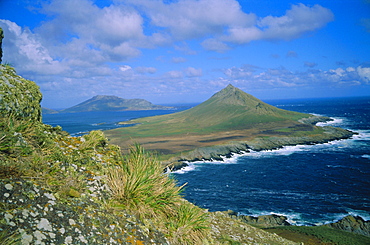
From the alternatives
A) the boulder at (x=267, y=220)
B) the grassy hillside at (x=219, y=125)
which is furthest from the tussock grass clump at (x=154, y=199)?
the grassy hillside at (x=219, y=125)

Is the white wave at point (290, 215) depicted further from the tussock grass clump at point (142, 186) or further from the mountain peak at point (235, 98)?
the mountain peak at point (235, 98)

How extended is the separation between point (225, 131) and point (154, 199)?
11402 cm

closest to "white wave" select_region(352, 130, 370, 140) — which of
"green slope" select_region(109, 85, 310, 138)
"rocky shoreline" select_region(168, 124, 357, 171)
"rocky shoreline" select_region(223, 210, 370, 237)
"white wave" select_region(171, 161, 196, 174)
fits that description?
"rocky shoreline" select_region(168, 124, 357, 171)

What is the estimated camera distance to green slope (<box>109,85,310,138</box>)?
413 ft

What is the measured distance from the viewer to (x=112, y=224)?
362 cm

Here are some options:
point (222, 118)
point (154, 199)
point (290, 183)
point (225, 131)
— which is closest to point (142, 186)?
point (154, 199)

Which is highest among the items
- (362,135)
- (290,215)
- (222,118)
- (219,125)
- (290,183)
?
(222,118)

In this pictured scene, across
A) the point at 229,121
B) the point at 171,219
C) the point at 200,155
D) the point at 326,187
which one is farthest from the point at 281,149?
the point at 171,219

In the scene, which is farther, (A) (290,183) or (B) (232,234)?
(A) (290,183)

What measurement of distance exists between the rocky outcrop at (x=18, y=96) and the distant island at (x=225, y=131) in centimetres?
1935

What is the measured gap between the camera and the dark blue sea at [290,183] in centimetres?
3469

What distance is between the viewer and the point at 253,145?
8412 cm

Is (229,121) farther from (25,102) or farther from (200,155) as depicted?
(25,102)

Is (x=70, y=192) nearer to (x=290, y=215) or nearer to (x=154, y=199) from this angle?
(x=154, y=199)
